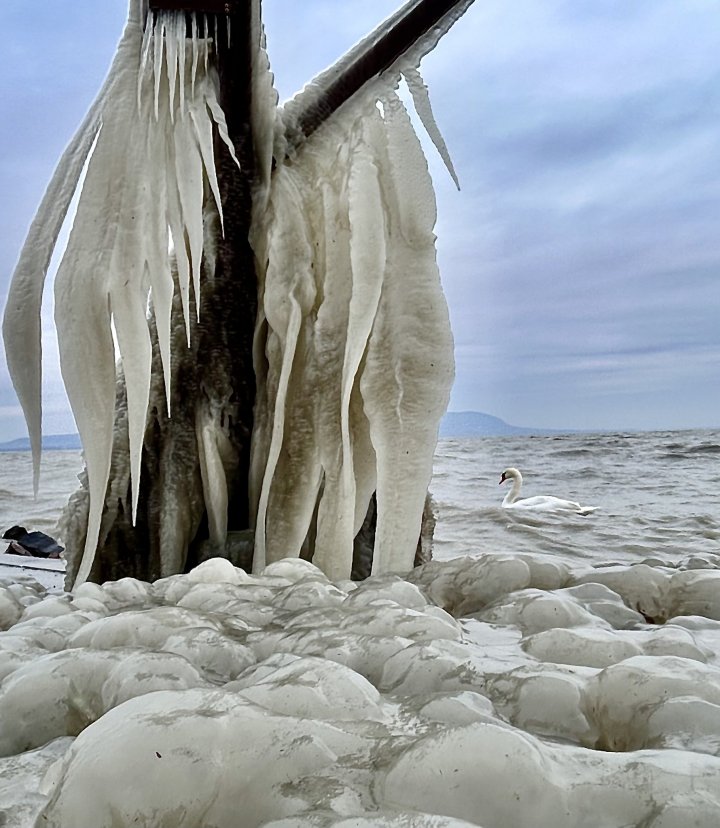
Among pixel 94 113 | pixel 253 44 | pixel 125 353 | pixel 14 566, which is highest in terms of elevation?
pixel 253 44

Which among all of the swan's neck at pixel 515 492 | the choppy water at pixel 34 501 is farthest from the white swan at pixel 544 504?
the choppy water at pixel 34 501

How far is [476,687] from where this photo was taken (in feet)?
2.70

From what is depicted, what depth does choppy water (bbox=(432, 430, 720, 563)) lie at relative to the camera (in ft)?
14.8

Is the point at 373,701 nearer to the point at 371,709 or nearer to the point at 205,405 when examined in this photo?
the point at 371,709

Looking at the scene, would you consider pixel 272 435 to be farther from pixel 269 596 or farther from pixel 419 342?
pixel 269 596

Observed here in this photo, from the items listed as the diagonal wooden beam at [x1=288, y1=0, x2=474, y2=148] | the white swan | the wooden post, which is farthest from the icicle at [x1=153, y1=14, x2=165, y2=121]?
the white swan

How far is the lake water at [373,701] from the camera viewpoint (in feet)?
1.70

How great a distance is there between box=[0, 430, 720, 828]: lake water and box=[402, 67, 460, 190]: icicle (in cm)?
124

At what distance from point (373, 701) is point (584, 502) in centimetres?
666

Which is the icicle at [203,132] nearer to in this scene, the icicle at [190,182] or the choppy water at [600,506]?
the icicle at [190,182]

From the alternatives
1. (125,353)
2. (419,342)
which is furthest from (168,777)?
(419,342)

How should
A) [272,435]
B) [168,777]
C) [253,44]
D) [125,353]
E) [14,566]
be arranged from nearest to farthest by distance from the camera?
[168,777] → [125,353] → [253,44] → [272,435] → [14,566]

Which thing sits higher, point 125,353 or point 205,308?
point 205,308

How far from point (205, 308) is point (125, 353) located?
52cm
